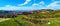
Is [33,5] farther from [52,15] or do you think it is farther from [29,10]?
[52,15]

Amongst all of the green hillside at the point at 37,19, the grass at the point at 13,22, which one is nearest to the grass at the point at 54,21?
the green hillside at the point at 37,19

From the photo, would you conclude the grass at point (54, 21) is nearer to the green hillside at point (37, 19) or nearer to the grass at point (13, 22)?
the green hillside at point (37, 19)

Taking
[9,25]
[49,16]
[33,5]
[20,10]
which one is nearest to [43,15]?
[49,16]

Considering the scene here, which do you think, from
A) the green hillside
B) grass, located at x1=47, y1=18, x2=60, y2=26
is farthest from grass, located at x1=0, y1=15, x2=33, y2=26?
grass, located at x1=47, y1=18, x2=60, y2=26

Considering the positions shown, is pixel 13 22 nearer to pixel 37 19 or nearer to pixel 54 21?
pixel 37 19

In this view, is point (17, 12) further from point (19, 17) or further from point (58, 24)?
point (58, 24)

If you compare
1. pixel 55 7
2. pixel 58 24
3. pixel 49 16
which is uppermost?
pixel 55 7

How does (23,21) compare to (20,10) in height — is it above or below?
below

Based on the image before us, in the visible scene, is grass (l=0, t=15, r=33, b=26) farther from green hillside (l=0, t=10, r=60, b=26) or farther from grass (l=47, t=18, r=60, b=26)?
grass (l=47, t=18, r=60, b=26)

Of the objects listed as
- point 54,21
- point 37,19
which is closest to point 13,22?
point 37,19
